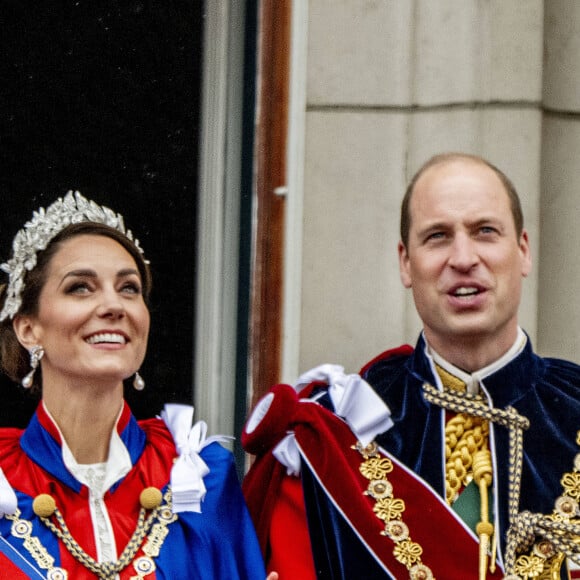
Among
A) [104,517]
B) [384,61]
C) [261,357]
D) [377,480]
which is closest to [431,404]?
[377,480]

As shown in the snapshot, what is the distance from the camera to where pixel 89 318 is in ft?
10.7

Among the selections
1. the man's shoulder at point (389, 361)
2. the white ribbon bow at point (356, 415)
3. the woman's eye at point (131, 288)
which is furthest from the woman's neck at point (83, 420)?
the man's shoulder at point (389, 361)

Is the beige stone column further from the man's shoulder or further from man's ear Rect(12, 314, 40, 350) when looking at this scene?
man's ear Rect(12, 314, 40, 350)

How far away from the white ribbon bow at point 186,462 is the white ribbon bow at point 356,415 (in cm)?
18

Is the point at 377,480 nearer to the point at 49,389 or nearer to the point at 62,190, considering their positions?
the point at 49,389

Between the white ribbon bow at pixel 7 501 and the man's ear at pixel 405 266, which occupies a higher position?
the man's ear at pixel 405 266

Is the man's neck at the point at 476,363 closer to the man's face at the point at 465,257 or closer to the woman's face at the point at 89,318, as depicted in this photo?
the man's face at the point at 465,257

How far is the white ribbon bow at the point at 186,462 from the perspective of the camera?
3240mm

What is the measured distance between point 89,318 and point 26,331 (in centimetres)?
18

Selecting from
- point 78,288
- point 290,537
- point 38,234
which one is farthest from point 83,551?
point 38,234

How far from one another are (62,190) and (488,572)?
1.81 m

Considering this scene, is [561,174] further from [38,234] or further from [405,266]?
[38,234]

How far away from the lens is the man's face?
3227 mm

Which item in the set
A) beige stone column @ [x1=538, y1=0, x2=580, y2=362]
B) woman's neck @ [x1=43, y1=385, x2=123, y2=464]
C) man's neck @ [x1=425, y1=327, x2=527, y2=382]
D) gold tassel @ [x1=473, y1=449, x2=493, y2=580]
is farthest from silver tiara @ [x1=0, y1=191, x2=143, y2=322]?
beige stone column @ [x1=538, y1=0, x2=580, y2=362]
